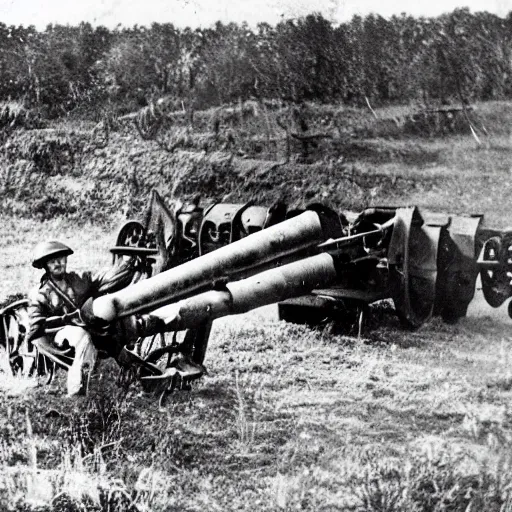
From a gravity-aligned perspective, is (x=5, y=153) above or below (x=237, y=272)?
above

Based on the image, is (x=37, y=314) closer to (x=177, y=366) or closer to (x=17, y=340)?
(x=17, y=340)

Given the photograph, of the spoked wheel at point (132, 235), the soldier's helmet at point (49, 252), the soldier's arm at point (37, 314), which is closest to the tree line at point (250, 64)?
the spoked wheel at point (132, 235)

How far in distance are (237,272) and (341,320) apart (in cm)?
331

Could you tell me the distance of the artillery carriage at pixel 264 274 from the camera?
577 cm

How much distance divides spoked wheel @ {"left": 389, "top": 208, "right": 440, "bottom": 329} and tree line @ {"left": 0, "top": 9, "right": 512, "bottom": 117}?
1638 millimetres

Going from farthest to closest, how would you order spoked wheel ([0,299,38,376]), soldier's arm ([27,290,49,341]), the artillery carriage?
spoked wheel ([0,299,38,376]) → soldier's arm ([27,290,49,341]) → the artillery carriage

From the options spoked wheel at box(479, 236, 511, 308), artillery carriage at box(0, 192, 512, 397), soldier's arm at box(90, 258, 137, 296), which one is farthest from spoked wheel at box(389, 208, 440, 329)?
soldier's arm at box(90, 258, 137, 296)

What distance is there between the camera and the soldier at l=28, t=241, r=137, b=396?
5871 millimetres

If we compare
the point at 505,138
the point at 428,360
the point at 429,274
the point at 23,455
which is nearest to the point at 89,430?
the point at 23,455

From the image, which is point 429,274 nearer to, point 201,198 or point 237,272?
point 237,272

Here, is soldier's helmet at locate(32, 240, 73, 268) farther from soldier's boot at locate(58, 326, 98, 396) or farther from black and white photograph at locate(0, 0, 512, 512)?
soldier's boot at locate(58, 326, 98, 396)

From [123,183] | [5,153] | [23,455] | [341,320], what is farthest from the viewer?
[123,183]

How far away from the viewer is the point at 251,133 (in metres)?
11.1

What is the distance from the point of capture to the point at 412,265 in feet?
26.9
